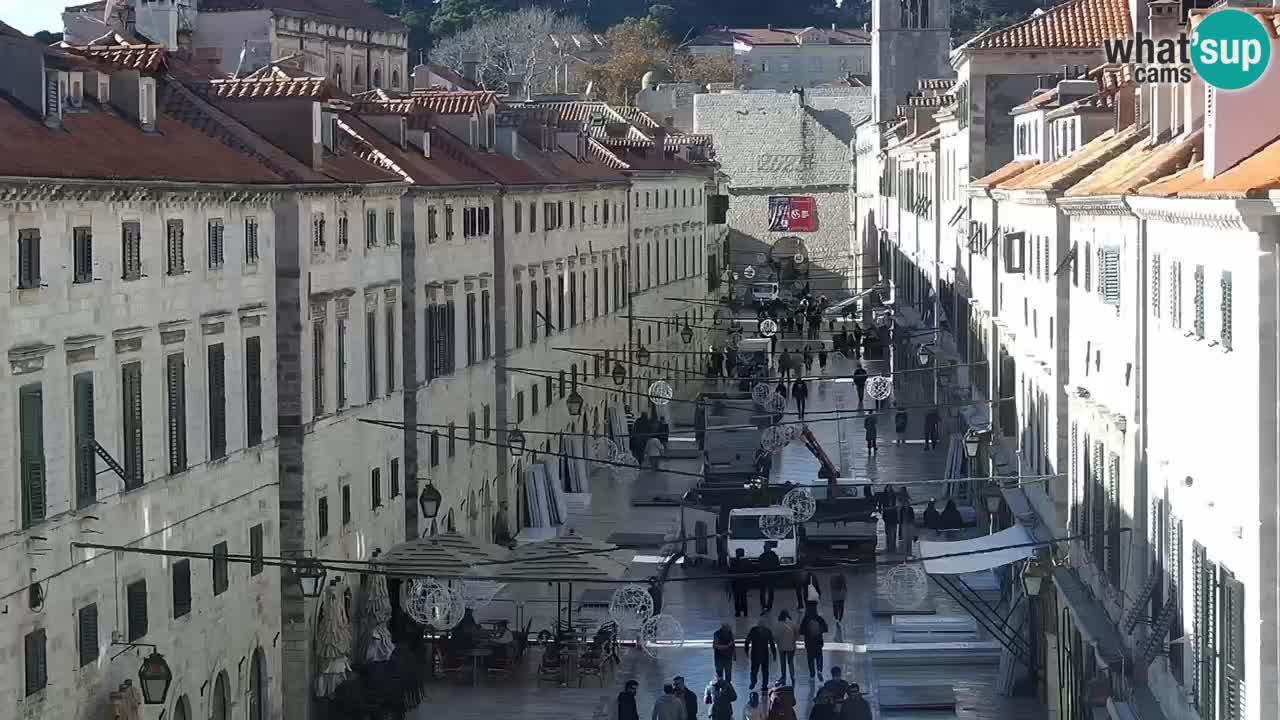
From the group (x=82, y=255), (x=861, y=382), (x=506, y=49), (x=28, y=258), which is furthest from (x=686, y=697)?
(x=506, y=49)

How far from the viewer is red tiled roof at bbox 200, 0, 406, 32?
86.2m

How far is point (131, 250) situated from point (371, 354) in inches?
481

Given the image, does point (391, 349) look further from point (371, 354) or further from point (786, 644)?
point (786, 644)

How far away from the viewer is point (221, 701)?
99.6ft

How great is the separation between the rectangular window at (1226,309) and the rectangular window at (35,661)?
40.7 ft

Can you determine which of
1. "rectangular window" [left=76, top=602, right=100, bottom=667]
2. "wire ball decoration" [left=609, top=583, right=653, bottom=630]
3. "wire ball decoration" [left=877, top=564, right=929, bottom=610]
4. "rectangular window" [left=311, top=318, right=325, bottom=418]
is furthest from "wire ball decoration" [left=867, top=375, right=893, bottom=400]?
"rectangular window" [left=76, top=602, right=100, bottom=667]

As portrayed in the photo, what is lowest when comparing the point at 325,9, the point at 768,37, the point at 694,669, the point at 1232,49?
the point at 694,669

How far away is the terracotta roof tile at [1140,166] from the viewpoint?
71.2 ft

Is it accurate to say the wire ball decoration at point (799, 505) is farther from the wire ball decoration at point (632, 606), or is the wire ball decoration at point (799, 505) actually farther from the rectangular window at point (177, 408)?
the rectangular window at point (177, 408)

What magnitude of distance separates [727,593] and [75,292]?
20.8m

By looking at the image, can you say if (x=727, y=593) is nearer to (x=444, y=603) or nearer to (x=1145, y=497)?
(x=444, y=603)

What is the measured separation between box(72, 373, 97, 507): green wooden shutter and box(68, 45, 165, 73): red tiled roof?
315 inches

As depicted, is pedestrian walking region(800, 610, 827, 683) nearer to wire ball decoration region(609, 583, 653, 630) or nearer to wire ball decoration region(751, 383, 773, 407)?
wire ball decoration region(609, 583, 653, 630)

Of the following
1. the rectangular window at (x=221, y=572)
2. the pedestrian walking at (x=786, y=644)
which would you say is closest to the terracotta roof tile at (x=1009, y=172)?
the pedestrian walking at (x=786, y=644)
